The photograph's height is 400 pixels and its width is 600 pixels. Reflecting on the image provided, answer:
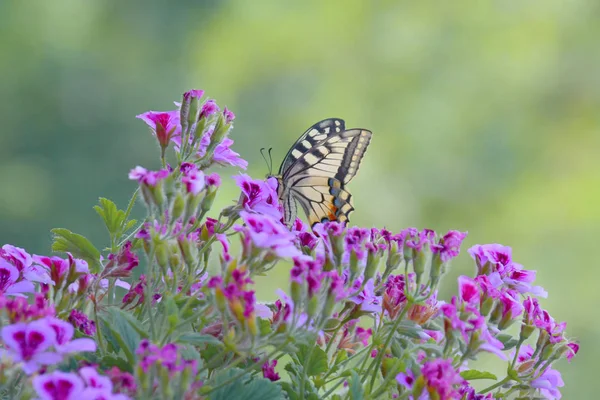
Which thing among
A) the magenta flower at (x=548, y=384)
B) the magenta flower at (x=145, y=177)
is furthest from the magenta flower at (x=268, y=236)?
the magenta flower at (x=548, y=384)

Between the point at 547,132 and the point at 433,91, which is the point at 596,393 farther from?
the point at 433,91

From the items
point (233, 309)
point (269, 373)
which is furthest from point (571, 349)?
point (233, 309)

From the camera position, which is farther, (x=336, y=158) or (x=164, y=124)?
(x=336, y=158)

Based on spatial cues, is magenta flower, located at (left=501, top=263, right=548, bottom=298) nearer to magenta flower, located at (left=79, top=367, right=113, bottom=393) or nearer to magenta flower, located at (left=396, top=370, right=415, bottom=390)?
magenta flower, located at (left=396, top=370, right=415, bottom=390)

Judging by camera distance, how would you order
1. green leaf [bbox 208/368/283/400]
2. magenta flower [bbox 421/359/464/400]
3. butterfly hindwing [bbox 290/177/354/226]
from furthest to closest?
butterfly hindwing [bbox 290/177/354/226]
green leaf [bbox 208/368/283/400]
magenta flower [bbox 421/359/464/400]

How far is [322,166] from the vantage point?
75.8 inches

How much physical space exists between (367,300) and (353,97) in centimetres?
609

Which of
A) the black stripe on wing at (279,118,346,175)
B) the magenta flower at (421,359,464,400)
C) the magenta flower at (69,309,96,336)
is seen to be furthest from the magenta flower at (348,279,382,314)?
the black stripe on wing at (279,118,346,175)

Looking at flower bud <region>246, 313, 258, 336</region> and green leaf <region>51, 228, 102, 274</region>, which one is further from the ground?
green leaf <region>51, 228, 102, 274</region>

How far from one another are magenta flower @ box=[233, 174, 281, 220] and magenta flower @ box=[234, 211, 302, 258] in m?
0.17

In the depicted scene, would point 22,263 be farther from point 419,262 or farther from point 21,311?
point 419,262

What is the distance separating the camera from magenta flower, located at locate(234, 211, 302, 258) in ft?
2.75

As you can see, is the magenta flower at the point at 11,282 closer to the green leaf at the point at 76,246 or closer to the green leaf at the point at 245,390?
the green leaf at the point at 76,246

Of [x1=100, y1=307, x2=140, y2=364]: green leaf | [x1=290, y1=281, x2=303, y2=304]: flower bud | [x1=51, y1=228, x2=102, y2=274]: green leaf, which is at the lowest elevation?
[x1=100, y1=307, x2=140, y2=364]: green leaf
